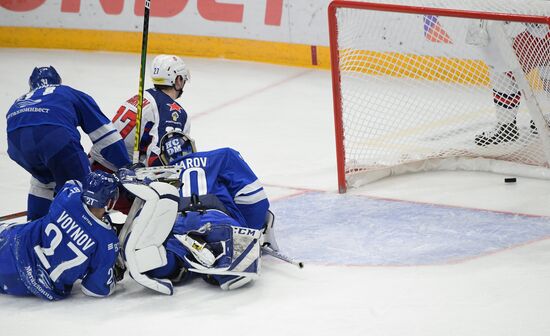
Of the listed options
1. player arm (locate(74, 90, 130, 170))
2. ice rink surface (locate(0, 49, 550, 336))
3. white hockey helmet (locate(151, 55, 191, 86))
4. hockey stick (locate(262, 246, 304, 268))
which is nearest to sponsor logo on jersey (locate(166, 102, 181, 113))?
white hockey helmet (locate(151, 55, 191, 86))

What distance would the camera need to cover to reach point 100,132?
5117mm

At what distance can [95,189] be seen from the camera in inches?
171

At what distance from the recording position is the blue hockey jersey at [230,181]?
475 centimetres

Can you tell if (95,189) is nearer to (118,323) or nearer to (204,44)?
(118,323)

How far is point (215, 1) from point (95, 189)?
4.84 meters

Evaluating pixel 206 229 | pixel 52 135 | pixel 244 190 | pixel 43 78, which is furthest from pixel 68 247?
pixel 43 78

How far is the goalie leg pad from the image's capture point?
14.5ft

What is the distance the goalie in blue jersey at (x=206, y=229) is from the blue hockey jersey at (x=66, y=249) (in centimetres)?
11

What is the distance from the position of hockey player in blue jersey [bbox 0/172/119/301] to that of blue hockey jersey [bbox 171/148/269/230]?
1.50ft

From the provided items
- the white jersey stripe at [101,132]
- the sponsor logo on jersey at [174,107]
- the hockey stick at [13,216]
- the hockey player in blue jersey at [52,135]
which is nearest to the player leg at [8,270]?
the hockey player in blue jersey at [52,135]

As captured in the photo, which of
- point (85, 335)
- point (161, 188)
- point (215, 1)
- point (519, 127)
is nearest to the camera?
point (85, 335)

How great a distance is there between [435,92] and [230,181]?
6.45 ft

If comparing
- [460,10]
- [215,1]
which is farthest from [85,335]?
[215,1]

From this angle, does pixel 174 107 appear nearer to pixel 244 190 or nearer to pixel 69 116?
pixel 69 116
